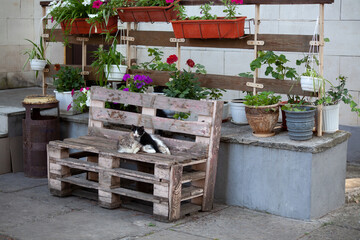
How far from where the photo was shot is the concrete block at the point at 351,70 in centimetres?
692

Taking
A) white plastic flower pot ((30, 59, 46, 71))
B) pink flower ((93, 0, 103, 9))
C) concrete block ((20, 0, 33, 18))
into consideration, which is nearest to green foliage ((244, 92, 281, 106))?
pink flower ((93, 0, 103, 9))

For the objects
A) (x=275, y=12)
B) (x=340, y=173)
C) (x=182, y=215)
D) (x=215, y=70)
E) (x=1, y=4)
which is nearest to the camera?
(x=182, y=215)

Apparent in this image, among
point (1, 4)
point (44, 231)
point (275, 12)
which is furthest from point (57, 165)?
point (1, 4)

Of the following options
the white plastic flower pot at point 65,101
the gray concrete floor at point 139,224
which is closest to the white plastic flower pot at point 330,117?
the gray concrete floor at point 139,224

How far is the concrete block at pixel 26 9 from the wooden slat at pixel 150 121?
13.4ft

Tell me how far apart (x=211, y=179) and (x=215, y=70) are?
110 inches

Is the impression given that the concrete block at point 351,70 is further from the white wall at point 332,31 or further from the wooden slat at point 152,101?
the wooden slat at point 152,101

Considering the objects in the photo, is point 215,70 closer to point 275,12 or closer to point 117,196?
point 275,12

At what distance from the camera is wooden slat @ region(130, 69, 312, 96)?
18.2ft

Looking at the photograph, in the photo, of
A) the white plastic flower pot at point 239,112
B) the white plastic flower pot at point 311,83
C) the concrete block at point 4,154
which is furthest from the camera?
the concrete block at point 4,154

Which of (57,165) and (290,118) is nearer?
(290,118)

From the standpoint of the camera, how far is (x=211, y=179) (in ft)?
17.6

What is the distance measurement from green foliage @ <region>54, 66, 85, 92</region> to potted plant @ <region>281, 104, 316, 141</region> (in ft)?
8.86

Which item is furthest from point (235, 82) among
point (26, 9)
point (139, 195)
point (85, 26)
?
point (26, 9)
